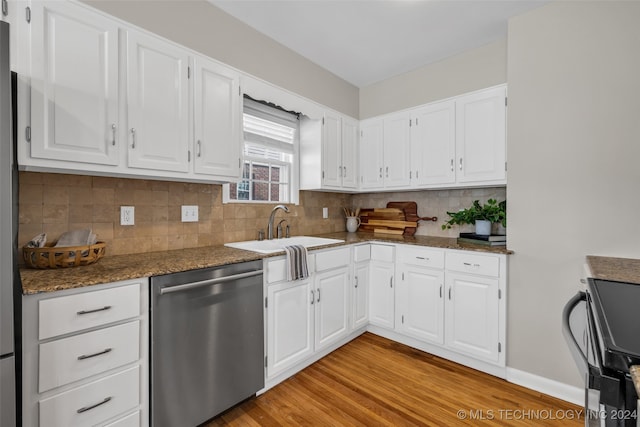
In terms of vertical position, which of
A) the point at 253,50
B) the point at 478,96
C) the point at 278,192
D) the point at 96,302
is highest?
the point at 253,50

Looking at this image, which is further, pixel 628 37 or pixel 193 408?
pixel 628 37

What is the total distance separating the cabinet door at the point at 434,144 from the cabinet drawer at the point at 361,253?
821 mm

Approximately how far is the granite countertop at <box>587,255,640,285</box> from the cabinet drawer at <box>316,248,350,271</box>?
1601 mm

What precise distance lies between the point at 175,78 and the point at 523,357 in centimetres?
309

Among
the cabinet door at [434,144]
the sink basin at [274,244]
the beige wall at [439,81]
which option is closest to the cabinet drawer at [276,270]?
the sink basin at [274,244]

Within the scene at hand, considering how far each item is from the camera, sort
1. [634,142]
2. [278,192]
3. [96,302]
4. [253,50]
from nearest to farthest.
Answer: [96,302] → [634,142] → [253,50] → [278,192]

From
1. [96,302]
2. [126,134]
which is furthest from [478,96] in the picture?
[96,302]

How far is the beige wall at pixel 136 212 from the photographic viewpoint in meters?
1.56

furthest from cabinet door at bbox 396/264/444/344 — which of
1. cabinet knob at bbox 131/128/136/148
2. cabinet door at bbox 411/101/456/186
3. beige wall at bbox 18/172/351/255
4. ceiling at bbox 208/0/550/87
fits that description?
cabinet knob at bbox 131/128/136/148

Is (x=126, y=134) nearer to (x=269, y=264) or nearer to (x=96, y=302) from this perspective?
(x=96, y=302)

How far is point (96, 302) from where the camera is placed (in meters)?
1.23

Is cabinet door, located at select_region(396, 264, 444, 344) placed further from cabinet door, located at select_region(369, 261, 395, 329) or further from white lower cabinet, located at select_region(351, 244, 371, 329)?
white lower cabinet, located at select_region(351, 244, 371, 329)

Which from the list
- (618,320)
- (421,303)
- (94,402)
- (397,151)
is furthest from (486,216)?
(94,402)

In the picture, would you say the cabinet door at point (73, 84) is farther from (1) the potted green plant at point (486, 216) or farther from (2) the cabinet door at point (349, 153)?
(1) the potted green plant at point (486, 216)
